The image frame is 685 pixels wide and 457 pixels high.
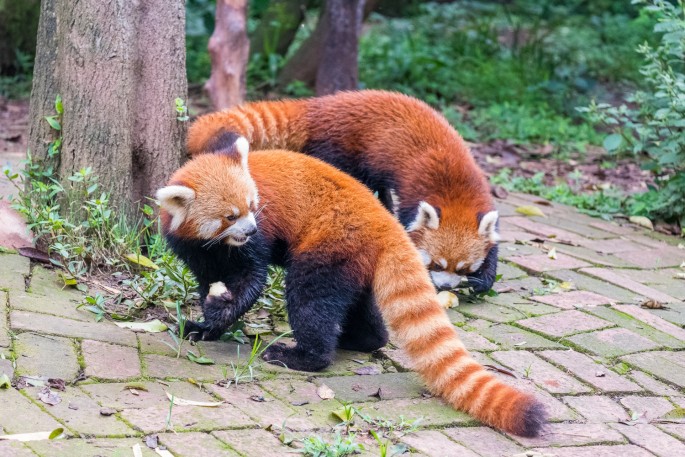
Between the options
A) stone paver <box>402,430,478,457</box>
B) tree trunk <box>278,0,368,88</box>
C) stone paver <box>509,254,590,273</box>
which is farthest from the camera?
tree trunk <box>278,0,368,88</box>

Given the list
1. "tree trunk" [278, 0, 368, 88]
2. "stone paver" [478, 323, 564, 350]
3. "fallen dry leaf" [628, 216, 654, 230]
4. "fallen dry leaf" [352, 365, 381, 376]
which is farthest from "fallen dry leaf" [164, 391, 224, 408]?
"tree trunk" [278, 0, 368, 88]

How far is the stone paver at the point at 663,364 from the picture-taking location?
3.74 m

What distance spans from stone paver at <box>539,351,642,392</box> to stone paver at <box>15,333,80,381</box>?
6.43 ft

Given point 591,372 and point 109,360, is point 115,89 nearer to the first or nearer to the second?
point 109,360

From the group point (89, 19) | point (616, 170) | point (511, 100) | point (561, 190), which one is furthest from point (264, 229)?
point (511, 100)

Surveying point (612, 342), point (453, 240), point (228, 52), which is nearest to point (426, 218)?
point (453, 240)

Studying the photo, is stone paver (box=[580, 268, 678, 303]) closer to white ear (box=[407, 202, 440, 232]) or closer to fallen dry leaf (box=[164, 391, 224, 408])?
white ear (box=[407, 202, 440, 232])

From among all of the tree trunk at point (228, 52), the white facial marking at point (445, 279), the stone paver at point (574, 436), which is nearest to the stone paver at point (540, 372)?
the stone paver at point (574, 436)

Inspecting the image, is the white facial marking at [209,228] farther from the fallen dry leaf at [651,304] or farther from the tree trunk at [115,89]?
the fallen dry leaf at [651,304]

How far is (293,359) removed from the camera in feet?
11.5

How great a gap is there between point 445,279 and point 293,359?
1472 mm

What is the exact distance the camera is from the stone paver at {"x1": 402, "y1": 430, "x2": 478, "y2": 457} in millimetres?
2904

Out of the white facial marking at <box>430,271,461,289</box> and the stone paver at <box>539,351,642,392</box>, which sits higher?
the white facial marking at <box>430,271,461,289</box>

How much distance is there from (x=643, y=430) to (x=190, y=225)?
1.89 metres
